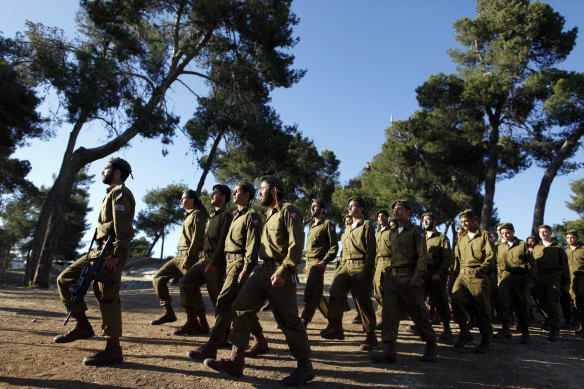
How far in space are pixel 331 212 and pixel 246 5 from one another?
19621 mm

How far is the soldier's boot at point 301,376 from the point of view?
11.8 ft

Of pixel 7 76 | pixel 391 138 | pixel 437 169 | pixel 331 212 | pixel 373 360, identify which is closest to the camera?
pixel 373 360

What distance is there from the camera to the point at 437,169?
21.9 meters

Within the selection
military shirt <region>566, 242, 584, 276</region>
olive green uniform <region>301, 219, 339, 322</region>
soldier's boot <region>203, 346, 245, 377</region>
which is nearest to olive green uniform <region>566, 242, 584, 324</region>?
military shirt <region>566, 242, 584, 276</region>

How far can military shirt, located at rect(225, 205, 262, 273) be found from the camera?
4.18 meters

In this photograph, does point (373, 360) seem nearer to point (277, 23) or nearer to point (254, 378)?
point (254, 378)

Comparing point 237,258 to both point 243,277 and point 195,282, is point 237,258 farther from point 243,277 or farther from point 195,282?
point 195,282

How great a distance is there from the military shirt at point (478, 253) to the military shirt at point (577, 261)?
3933 millimetres

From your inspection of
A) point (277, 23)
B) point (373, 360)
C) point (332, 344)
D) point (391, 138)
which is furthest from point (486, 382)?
point (391, 138)

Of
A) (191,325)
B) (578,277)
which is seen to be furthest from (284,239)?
(578,277)

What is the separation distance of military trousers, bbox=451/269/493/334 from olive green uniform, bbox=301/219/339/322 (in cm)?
207

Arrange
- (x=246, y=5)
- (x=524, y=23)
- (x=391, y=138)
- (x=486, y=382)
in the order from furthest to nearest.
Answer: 1. (x=391, y=138)
2. (x=524, y=23)
3. (x=246, y=5)
4. (x=486, y=382)

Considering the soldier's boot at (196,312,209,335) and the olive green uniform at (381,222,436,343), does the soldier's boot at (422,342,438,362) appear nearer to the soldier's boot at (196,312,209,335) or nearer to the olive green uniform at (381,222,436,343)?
the olive green uniform at (381,222,436,343)

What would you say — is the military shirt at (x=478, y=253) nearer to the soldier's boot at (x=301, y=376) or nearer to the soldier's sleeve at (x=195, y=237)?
the soldier's boot at (x=301, y=376)
